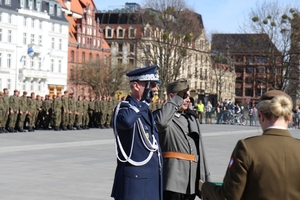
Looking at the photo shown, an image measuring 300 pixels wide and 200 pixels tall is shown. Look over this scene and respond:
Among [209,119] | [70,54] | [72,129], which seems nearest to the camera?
[72,129]

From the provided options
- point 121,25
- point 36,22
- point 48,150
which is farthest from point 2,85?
point 48,150

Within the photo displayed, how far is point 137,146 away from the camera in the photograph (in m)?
6.38

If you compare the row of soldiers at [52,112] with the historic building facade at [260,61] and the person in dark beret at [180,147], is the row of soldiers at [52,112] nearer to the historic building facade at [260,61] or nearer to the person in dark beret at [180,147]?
the person in dark beret at [180,147]

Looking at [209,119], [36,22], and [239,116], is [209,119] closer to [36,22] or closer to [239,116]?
[239,116]

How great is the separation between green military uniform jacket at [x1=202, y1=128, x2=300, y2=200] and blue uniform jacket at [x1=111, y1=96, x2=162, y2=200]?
1.92m

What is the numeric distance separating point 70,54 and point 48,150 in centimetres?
8336

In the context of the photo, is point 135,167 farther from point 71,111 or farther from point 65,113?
point 71,111

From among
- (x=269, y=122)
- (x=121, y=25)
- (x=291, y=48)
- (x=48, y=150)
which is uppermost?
(x=121, y=25)

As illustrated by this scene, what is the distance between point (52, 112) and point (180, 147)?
82.4ft

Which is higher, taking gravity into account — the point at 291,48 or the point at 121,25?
the point at 121,25

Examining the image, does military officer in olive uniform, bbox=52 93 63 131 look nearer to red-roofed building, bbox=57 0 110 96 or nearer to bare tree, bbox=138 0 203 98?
bare tree, bbox=138 0 203 98

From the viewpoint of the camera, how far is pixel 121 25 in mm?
113625

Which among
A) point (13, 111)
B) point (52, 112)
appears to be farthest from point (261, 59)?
point (13, 111)

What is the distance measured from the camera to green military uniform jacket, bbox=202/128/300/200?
4367mm
